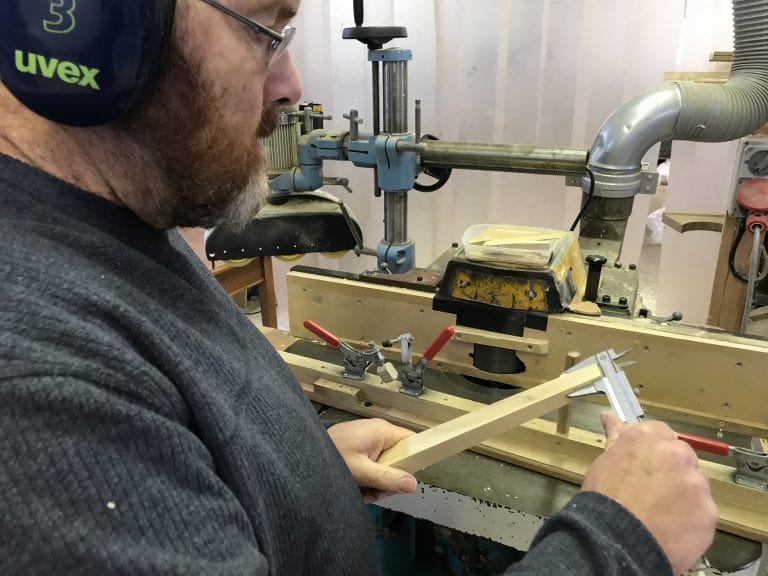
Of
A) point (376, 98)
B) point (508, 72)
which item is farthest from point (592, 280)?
point (508, 72)

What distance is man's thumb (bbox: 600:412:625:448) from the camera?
2.32 feet

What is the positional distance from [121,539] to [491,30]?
1.93 m

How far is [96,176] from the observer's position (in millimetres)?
508

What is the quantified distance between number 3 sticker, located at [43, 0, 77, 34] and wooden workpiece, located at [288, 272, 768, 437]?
0.81 meters

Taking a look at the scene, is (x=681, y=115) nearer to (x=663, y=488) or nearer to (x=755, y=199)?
(x=755, y=199)

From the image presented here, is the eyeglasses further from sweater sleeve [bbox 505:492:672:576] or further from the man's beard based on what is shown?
sweater sleeve [bbox 505:492:672:576]

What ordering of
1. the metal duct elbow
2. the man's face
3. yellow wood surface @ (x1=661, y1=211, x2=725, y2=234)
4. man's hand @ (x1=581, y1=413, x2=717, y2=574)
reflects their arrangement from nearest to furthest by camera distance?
1. the man's face
2. man's hand @ (x1=581, y1=413, x2=717, y2=574)
3. the metal duct elbow
4. yellow wood surface @ (x1=661, y1=211, x2=725, y2=234)

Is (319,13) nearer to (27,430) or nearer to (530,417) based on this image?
(530,417)

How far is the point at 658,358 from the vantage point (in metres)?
0.98

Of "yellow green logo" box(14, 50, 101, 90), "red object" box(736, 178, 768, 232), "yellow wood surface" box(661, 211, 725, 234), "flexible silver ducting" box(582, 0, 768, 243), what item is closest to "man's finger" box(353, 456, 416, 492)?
"yellow green logo" box(14, 50, 101, 90)

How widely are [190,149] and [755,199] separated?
1.40 metres

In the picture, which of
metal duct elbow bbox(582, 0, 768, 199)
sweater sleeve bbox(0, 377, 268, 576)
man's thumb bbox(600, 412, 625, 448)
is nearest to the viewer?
sweater sleeve bbox(0, 377, 268, 576)

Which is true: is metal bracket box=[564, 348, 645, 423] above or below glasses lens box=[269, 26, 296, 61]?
below

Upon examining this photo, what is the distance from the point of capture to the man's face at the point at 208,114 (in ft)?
1.63
